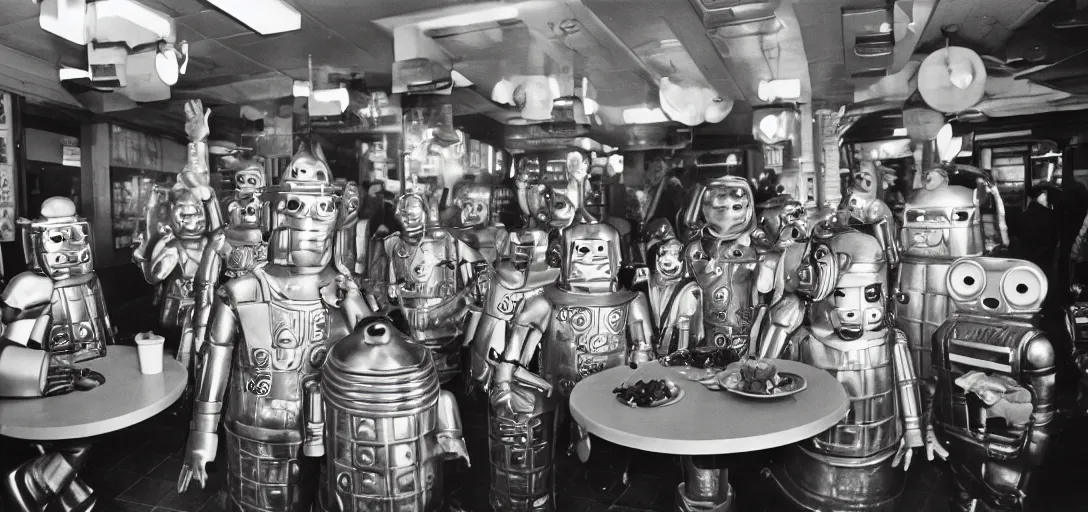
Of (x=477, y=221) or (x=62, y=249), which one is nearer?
(x=62, y=249)

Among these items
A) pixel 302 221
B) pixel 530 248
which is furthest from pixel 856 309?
pixel 302 221

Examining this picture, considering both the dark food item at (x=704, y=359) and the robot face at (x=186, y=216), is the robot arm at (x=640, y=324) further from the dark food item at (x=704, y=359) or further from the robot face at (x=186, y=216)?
the robot face at (x=186, y=216)

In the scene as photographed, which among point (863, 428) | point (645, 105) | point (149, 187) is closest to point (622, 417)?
point (863, 428)

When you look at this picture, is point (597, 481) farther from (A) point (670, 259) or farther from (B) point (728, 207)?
(B) point (728, 207)

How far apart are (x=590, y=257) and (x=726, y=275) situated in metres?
1.04

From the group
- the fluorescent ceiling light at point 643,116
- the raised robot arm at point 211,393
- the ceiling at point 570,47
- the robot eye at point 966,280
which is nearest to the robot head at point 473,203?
the ceiling at point 570,47

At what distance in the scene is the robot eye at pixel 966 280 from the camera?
9.40 ft

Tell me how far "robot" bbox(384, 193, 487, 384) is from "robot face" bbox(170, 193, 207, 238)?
42.5 inches

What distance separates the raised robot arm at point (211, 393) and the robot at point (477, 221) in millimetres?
1801

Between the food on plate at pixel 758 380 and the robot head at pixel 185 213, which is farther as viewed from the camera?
the robot head at pixel 185 213

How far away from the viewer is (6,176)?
3195 mm

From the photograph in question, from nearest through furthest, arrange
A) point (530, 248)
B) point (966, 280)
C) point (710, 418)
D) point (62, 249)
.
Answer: point (710, 418), point (966, 280), point (62, 249), point (530, 248)

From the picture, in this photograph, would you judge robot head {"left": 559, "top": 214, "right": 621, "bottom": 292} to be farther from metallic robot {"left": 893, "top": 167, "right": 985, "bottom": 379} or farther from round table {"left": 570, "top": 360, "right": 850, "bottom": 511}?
metallic robot {"left": 893, "top": 167, "right": 985, "bottom": 379}

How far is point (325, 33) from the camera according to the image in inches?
148
